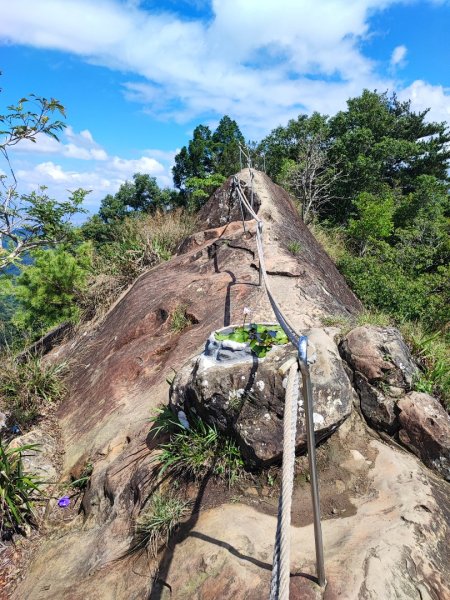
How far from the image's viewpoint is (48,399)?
6121 millimetres

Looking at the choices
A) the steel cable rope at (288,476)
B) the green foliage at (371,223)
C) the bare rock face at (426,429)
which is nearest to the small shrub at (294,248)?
the bare rock face at (426,429)

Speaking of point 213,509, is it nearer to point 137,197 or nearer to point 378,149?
point 378,149

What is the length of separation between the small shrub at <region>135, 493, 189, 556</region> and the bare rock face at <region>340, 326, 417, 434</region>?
6.34 ft

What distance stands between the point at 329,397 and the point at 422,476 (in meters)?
0.94

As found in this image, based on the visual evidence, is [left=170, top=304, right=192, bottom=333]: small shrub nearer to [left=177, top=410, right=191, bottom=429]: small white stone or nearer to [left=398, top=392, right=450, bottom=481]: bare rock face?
[left=177, top=410, right=191, bottom=429]: small white stone

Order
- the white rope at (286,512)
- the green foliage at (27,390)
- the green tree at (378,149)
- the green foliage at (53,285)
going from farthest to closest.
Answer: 1. the green tree at (378,149)
2. the green foliage at (53,285)
3. the green foliage at (27,390)
4. the white rope at (286,512)

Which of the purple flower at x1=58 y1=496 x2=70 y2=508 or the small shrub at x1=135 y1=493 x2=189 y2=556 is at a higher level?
the small shrub at x1=135 y1=493 x2=189 y2=556

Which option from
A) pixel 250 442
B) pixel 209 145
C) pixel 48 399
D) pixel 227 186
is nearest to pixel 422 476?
pixel 250 442

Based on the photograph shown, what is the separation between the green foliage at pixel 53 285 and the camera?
9.61 m

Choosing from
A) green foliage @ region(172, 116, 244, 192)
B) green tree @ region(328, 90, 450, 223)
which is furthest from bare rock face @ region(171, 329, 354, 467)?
green foliage @ region(172, 116, 244, 192)

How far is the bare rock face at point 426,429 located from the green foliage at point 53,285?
24.5 ft

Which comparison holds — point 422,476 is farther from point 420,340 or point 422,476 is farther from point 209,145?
point 209,145

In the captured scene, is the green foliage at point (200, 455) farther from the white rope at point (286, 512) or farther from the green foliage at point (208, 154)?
the green foliage at point (208, 154)

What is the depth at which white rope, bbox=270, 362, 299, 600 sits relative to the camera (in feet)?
5.11
